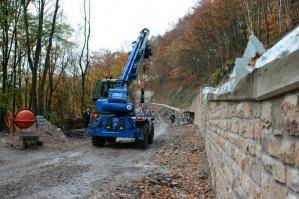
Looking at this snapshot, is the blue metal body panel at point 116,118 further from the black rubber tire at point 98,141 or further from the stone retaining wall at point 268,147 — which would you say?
the stone retaining wall at point 268,147

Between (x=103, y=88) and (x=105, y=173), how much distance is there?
6696 mm

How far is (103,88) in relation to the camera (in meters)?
17.2

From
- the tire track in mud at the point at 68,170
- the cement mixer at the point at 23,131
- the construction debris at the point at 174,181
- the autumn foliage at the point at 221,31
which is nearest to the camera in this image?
the construction debris at the point at 174,181

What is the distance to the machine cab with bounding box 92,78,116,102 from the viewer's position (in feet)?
56.1

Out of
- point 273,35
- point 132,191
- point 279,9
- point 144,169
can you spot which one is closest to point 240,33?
point 273,35

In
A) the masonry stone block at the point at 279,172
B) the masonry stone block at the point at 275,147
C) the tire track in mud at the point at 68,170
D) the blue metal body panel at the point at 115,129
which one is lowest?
the tire track in mud at the point at 68,170

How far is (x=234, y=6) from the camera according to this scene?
2789 centimetres

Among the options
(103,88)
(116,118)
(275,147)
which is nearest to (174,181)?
(116,118)

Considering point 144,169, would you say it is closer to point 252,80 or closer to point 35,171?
point 35,171

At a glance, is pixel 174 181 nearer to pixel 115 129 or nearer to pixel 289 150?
pixel 115 129

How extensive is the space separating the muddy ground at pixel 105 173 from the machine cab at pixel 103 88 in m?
2.39

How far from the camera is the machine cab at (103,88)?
17109 mm

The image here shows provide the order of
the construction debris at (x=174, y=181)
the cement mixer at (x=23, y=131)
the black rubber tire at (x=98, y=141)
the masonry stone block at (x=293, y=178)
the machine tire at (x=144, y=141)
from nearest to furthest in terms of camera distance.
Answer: the masonry stone block at (x=293, y=178) → the construction debris at (x=174, y=181) → the cement mixer at (x=23, y=131) → the machine tire at (x=144, y=141) → the black rubber tire at (x=98, y=141)

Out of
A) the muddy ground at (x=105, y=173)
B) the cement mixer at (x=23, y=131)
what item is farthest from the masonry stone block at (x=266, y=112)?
the cement mixer at (x=23, y=131)
